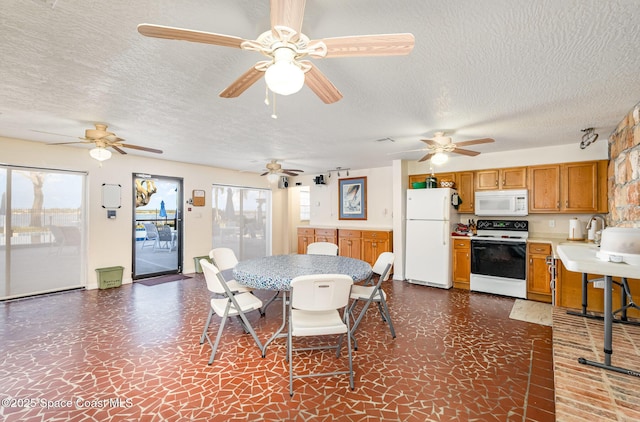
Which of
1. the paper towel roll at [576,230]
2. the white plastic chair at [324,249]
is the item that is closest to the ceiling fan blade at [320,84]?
the white plastic chair at [324,249]

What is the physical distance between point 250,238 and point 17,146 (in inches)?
181

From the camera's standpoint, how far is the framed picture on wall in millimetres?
6754

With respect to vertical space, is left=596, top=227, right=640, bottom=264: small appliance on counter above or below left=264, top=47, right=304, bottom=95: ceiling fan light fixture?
below

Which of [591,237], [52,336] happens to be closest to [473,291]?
[591,237]

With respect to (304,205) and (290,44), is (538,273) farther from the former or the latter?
(304,205)

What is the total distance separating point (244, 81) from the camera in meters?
1.71

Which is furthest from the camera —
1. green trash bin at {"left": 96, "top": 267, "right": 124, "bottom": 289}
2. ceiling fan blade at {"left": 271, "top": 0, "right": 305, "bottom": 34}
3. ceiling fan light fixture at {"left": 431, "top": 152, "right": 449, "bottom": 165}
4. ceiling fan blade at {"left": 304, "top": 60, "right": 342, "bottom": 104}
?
green trash bin at {"left": 96, "top": 267, "right": 124, "bottom": 289}

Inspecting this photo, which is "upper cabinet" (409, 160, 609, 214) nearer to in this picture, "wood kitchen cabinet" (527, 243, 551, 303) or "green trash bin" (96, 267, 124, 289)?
"wood kitchen cabinet" (527, 243, 551, 303)

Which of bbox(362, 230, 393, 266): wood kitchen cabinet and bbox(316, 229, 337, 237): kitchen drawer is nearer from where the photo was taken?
bbox(362, 230, 393, 266): wood kitchen cabinet

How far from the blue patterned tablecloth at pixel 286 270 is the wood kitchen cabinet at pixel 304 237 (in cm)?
362

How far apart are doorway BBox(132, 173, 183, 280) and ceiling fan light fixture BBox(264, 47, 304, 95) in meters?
5.19

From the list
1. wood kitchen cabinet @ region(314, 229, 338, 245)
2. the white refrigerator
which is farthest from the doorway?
the white refrigerator

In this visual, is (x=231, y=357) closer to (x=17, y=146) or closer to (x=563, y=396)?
(x=563, y=396)

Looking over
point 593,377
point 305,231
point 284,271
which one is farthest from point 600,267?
point 305,231
